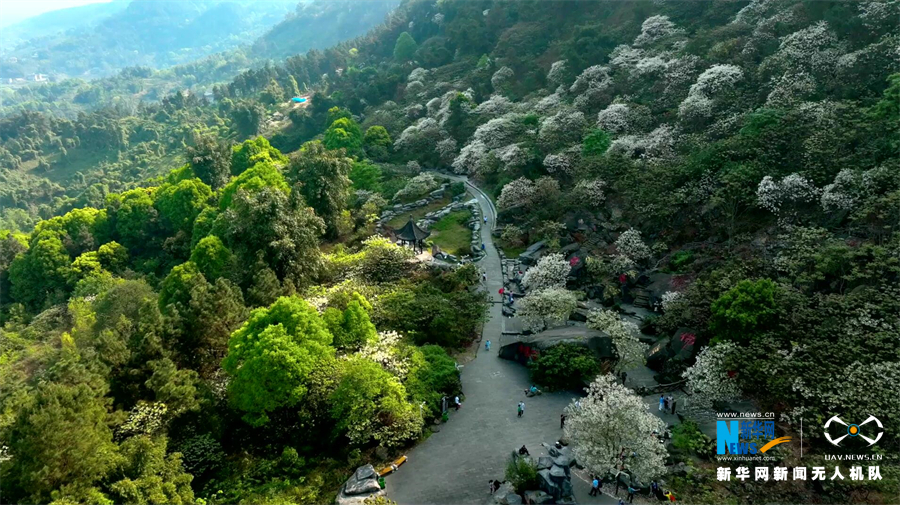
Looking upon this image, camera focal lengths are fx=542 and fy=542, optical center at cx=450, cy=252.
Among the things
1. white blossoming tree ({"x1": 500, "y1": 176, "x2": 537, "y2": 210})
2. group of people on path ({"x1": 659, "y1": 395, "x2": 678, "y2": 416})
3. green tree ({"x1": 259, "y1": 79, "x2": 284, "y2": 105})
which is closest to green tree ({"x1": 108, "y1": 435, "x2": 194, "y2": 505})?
group of people on path ({"x1": 659, "y1": 395, "x2": 678, "y2": 416})

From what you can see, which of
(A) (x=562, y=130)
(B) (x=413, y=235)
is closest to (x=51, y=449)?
(B) (x=413, y=235)

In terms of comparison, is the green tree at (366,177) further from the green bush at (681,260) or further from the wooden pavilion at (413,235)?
the green bush at (681,260)

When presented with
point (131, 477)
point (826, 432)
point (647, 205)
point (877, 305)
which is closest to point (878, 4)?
point (647, 205)

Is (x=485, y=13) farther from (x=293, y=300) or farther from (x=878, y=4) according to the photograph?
(x=293, y=300)

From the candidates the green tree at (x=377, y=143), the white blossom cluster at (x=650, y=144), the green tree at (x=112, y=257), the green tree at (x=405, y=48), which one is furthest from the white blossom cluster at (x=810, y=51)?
the green tree at (x=405, y=48)

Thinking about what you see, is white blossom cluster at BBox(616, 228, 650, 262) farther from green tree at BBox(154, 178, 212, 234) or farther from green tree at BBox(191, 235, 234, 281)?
green tree at BBox(154, 178, 212, 234)

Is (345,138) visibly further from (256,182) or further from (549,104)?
(549,104)
